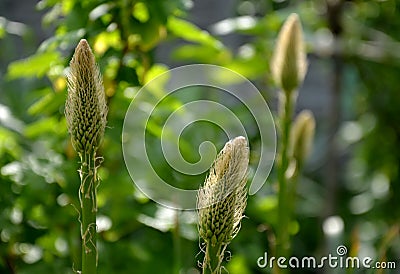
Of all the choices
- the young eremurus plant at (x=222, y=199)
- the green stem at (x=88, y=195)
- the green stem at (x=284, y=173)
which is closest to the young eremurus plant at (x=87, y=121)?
the green stem at (x=88, y=195)

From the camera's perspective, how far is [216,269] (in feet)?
2.62

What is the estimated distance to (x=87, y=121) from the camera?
818 mm

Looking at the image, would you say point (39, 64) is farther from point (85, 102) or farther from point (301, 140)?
point (85, 102)

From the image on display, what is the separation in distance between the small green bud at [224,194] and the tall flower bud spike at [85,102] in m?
0.12

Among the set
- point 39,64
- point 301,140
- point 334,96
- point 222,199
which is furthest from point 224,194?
point 334,96

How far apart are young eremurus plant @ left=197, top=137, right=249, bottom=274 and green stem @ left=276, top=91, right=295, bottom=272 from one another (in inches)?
14.2

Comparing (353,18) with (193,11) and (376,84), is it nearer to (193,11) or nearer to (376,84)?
(376,84)

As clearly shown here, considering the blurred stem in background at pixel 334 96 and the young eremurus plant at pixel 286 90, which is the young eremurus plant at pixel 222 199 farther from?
the blurred stem in background at pixel 334 96

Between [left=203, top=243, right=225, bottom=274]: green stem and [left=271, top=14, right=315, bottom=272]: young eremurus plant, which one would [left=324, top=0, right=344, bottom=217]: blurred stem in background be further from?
[left=203, top=243, right=225, bottom=274]: green stem

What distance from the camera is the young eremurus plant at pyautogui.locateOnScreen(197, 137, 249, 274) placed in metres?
0.77

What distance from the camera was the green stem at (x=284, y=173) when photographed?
116 centimetres

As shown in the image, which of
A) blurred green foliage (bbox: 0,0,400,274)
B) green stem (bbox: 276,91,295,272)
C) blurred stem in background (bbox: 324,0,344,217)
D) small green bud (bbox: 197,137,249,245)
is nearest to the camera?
small green bud (bbox: 197,137,249,245)

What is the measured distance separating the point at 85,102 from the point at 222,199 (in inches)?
6.5

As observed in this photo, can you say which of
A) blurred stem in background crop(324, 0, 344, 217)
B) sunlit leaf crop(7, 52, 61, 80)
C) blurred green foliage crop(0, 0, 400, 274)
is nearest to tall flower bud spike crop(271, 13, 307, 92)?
blurred green foliage crop(0, 0, 400, 274)
